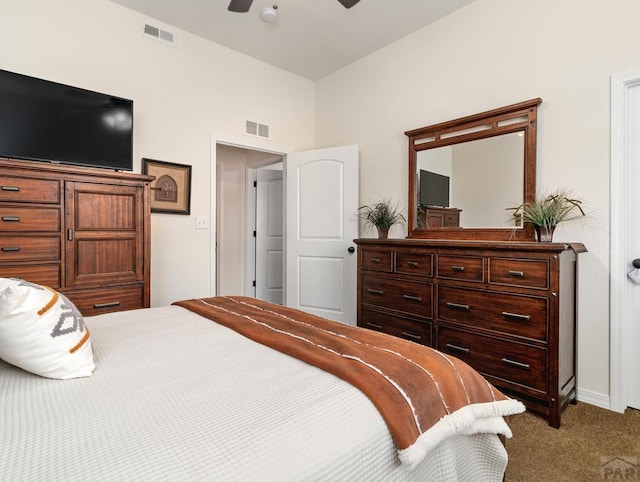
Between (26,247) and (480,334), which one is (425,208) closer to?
(480,334)

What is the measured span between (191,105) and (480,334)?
3130mm

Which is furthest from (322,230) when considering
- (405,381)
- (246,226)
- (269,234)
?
(405,381)

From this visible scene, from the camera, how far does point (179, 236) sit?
320 cm

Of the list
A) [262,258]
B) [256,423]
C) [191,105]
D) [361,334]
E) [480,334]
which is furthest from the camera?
[262,258]

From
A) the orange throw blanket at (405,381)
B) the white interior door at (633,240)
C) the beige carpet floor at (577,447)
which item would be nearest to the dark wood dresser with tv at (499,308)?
the beige carpet floor at (577,447)

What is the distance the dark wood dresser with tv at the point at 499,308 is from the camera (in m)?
1.97

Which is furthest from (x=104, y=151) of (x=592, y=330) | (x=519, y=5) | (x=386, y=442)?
(x=592, y=330)

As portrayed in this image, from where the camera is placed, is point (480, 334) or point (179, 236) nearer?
point (480, 334)

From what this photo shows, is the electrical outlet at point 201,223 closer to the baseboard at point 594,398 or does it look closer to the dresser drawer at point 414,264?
the dresser drawer at point 414,264

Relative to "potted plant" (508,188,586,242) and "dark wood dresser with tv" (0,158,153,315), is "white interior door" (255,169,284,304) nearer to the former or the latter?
"dark wood dresser with tv" (0,158,153,315)

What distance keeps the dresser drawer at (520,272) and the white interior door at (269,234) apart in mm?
3238

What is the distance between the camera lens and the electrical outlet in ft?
10.9

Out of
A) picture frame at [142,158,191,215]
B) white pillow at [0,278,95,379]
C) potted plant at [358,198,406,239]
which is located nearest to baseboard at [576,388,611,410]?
potted plant at [358,198,406,239]

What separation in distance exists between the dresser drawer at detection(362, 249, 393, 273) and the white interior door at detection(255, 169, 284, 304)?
2193 millimetres
